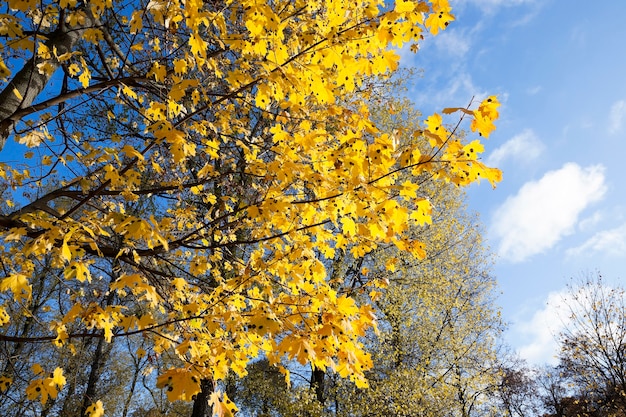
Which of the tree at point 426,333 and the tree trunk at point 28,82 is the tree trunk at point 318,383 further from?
the tree trunk at point 28,82

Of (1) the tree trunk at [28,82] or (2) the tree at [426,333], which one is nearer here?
(1) the tree trunk at [28,82]

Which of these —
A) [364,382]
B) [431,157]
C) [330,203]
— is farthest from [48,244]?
[431,157]

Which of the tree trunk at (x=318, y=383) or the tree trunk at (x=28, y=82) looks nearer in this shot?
the tree trunk at (x=28, y=82)

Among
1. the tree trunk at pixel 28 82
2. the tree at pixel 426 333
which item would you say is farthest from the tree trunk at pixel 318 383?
the tree trunk at pixel 28 82

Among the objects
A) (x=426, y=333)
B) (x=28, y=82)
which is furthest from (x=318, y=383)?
(x=28, y=82)

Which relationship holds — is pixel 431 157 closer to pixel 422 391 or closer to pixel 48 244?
pixel 48 244

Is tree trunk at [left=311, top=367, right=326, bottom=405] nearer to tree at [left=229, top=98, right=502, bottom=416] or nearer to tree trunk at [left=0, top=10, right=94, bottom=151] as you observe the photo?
tree at [left=229, top=98, right=502, bottom=416]

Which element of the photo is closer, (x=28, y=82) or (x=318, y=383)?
(x=28, y=82)

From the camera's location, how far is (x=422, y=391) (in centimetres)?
916

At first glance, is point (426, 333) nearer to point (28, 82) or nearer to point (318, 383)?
point (318, 383)

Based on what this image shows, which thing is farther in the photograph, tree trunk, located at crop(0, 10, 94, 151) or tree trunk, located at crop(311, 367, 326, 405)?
tree trunk, located at crop(311, 367, 326, 405)

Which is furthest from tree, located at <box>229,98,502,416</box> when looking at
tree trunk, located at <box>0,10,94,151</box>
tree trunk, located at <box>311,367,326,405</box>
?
tree trunk, located at <box>0,10,94,151</box>

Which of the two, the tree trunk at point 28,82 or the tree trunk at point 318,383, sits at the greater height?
the tree trunk at point 28,82

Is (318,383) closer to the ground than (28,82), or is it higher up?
closer to the ground
